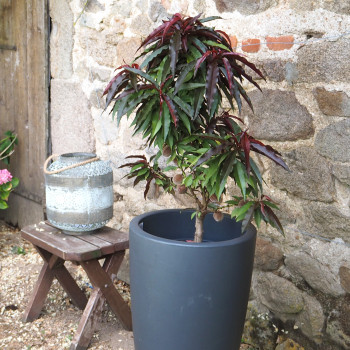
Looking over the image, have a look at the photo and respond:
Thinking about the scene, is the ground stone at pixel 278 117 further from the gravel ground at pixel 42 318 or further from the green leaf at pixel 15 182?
the green leaf at pixel 15 182

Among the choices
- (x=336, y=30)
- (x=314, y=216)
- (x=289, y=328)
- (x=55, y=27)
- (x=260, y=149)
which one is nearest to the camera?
(x=260, y=149)

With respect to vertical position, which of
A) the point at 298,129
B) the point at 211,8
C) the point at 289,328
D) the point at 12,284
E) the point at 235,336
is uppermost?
the point at 211,8

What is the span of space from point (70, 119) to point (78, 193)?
95 cm

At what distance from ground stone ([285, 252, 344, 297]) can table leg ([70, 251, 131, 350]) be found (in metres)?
0.75

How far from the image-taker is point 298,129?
1938 millimetres

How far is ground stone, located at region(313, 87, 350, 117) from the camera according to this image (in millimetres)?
1777

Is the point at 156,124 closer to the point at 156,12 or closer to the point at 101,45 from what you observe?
the point at 156,12

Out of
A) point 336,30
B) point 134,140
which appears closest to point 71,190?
point 134,140

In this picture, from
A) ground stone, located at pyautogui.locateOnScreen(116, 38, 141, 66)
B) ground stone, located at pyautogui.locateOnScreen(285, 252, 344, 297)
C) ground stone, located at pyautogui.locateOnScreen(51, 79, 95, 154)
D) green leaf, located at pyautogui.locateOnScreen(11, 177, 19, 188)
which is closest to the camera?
ground stone, located at pyautogui.locateOnScreen(285, 252, 344, 297)

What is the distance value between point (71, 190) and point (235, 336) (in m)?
0.91

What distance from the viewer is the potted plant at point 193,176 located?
1.52 metres

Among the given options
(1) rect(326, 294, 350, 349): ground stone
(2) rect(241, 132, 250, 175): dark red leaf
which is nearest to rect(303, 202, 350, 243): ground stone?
(1) rect(326, 294, 350, 349): ground stone

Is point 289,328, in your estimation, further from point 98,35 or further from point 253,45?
point 98,35

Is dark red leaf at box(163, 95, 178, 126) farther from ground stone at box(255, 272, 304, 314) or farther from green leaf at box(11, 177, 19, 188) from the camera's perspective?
green leaf at box(11, 177, 19, 188)
